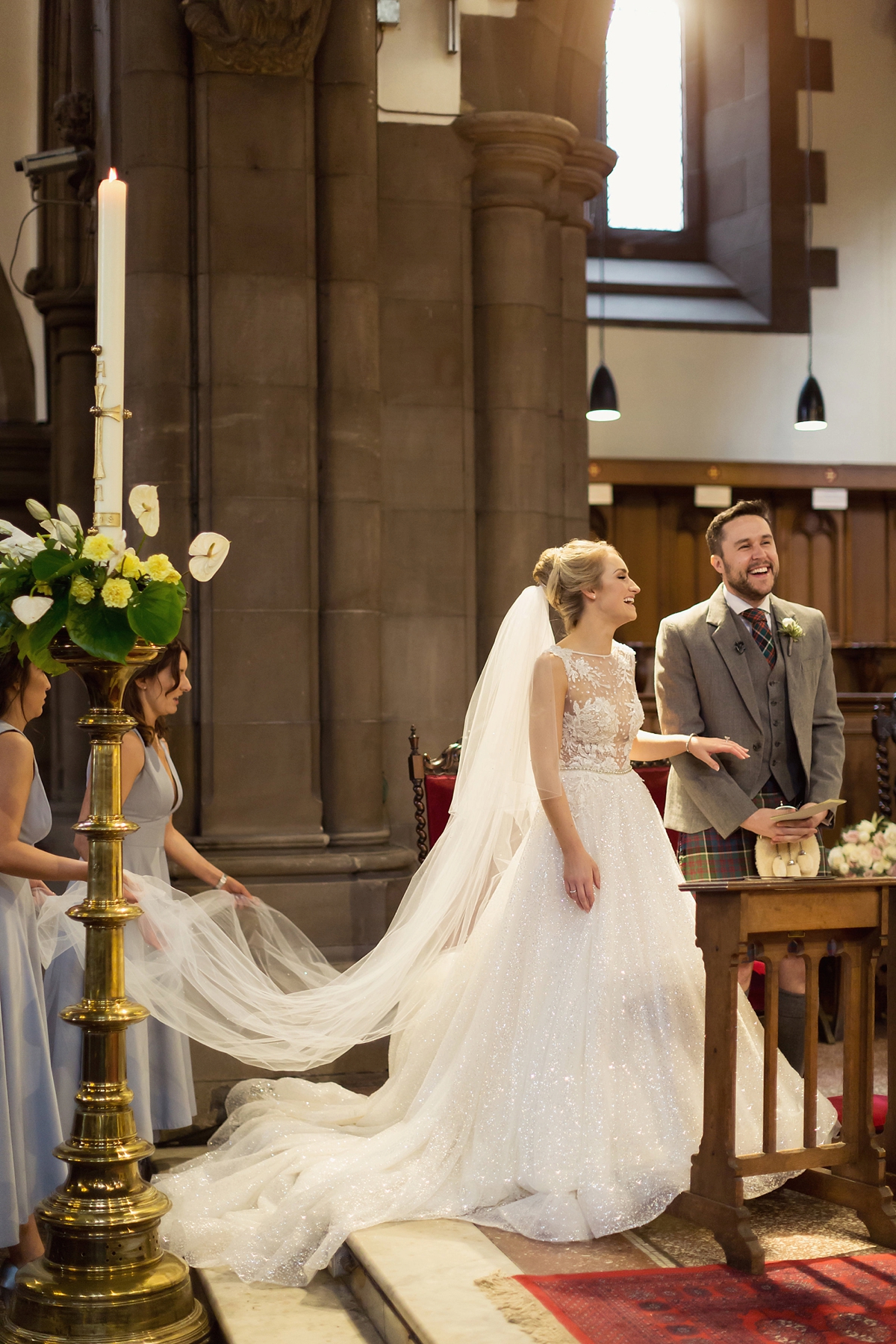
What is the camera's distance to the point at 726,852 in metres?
4.27

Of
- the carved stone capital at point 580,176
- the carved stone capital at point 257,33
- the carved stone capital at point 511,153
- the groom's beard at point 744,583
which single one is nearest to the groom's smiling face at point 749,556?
the groom's beard at point 744,583

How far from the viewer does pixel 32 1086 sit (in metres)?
3.57

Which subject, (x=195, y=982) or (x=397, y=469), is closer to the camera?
(x=195, y=982)

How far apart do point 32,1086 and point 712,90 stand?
10887 mm

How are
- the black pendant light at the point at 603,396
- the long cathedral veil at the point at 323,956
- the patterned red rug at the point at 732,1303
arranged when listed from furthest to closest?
the black pendant light at the point at 603,396
the long cathedral veil at the point at 323,956
the patterned red rug at the point at 732,1303

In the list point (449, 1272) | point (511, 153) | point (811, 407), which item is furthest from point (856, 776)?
point (449, 1272)

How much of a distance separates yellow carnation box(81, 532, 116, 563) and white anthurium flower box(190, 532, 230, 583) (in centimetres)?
19

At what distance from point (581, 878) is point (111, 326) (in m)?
1.88

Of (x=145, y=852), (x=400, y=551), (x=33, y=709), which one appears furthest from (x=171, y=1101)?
(x=400, y=551)

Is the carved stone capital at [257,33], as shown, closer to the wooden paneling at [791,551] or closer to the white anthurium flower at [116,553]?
the white anthurium flower at [116,553]

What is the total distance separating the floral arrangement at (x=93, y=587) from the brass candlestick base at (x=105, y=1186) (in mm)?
60

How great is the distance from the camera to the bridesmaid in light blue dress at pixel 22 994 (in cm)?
340

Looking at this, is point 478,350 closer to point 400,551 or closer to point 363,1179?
point 400,551

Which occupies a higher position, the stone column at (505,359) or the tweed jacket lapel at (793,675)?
the stone column at (505,359)
